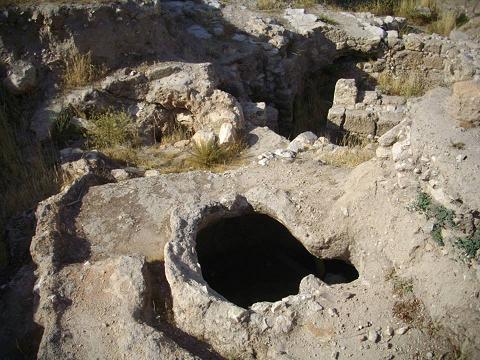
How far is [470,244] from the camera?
3.20 metres

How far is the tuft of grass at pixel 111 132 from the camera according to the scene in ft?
19.2

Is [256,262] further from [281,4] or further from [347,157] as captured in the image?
[281,4]

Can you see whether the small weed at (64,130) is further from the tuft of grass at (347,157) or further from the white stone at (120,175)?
the tuft of grass at (347,157)

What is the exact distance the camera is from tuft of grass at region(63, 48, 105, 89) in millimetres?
6238

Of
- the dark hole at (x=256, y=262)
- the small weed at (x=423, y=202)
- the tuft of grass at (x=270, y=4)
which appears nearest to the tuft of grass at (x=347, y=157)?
the dark hole at (x=256, y=262)

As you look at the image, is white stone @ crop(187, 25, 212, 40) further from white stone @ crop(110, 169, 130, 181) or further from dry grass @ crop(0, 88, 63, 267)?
white stone @ crop(110, 169, 130, 181)

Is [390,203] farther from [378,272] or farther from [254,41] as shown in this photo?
[254,41]

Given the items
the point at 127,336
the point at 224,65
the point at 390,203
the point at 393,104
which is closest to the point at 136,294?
the point at 127,336

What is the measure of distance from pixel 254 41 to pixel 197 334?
19.2 feet

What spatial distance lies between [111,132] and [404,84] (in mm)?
5271

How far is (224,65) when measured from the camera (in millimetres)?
7406

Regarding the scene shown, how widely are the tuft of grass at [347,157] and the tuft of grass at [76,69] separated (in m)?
3.36

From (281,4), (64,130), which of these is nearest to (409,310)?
(64,130)

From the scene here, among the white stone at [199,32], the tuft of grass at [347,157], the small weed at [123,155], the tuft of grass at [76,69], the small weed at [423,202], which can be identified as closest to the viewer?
the small weed at [423,202]
